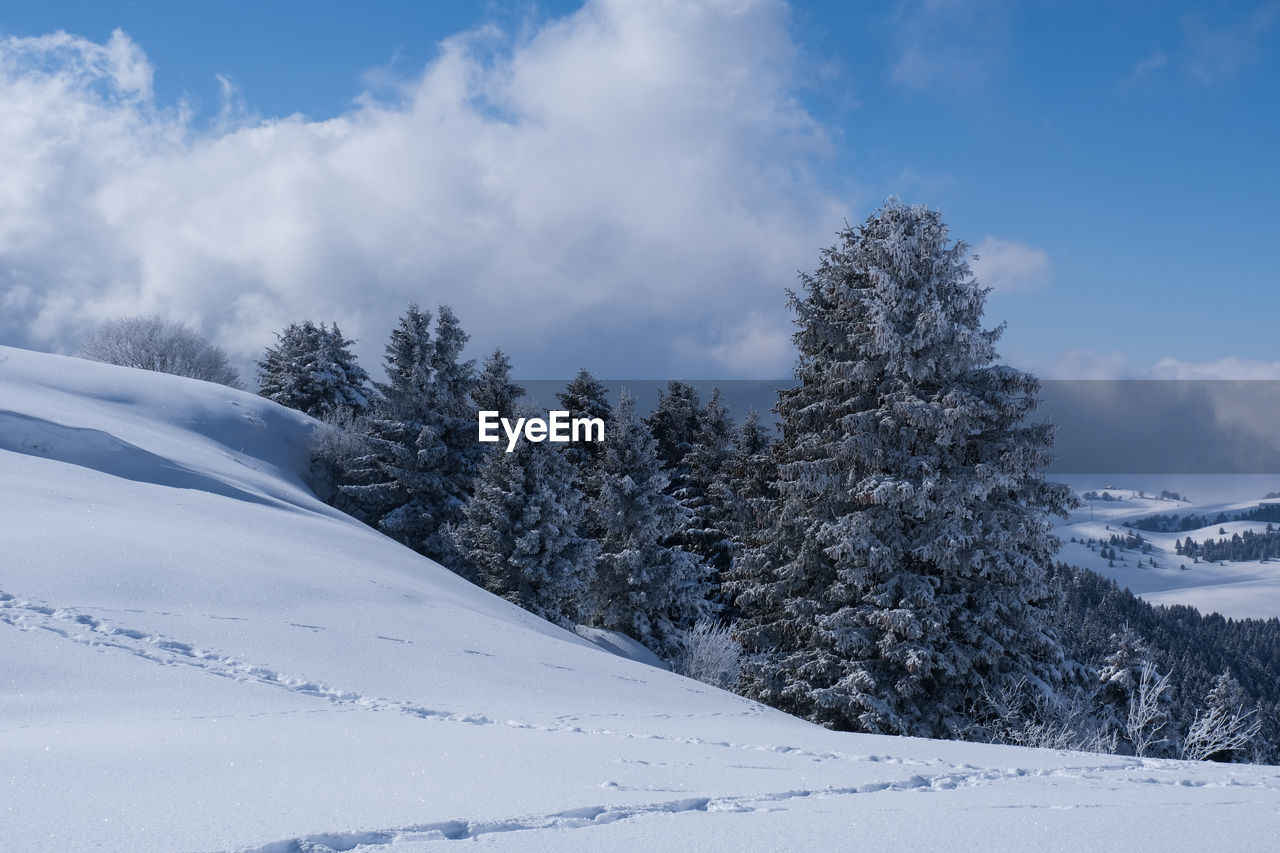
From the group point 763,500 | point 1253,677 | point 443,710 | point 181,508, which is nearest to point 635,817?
point 443,710

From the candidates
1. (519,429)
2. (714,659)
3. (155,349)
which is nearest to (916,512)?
(714,659)

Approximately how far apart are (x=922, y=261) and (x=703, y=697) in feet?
34.2

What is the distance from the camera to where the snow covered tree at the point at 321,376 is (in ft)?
160

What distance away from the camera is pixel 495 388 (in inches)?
1350

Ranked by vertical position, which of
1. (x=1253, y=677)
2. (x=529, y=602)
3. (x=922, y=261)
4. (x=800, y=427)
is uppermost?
(x=922, y=261)

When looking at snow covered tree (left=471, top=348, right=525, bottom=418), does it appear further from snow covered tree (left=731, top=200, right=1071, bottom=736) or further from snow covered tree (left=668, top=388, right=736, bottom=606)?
snow covered tree (left=731, top=200, right=1071, bottom=736)

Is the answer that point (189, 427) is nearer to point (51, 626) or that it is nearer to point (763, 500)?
point (763, 500)

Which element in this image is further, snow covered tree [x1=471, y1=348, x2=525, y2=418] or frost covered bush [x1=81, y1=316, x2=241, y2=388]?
frost covered bush [x1=81, y1=316, x2=241, y2=388]

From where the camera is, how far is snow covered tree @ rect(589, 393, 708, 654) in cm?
3014

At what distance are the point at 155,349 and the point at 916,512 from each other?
2340 inches

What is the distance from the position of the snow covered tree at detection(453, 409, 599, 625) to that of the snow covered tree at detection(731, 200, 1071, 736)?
11.5m

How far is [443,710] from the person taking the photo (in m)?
7.94

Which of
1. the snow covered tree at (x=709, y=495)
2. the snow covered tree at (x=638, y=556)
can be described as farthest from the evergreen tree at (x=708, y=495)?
the snow covered tree at (x=638, y=556)

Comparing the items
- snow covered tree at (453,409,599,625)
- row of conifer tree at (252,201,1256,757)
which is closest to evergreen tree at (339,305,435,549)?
snow covered tree at (453,409,599,625)
